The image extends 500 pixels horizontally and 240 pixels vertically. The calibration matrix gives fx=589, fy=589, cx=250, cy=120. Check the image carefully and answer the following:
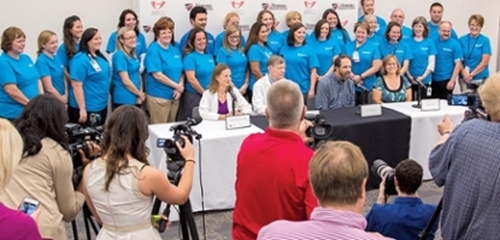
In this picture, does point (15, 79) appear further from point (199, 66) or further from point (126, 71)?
point (199, 66)

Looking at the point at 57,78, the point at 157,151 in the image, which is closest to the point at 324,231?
the point at 157,151

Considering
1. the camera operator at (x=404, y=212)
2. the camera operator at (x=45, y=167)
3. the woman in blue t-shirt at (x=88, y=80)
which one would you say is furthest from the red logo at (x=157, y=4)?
the camera operator at (x=404, y=212)

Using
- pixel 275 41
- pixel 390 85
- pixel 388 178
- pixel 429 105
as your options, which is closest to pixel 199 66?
pixel 275 41

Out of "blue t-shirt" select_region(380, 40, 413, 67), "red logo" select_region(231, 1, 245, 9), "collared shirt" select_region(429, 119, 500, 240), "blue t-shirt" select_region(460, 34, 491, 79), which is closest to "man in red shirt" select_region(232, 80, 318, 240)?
"collared shirt" select_region(429, 119, 500, 240)

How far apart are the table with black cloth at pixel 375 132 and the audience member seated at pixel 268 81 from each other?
341 millimetres

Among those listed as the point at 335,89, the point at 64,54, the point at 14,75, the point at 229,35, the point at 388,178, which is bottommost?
the point at 388,178

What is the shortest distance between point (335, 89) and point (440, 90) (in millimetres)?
2171

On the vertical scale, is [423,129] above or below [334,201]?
below

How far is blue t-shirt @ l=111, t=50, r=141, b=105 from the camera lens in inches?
201

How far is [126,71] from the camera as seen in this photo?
516cm

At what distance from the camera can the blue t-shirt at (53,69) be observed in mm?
4812

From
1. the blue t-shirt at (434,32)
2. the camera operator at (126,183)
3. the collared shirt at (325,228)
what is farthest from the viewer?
the blue t-shirt at (434,32)

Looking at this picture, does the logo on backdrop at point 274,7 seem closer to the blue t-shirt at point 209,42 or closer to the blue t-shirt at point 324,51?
the blue t-shirt at point 324,51

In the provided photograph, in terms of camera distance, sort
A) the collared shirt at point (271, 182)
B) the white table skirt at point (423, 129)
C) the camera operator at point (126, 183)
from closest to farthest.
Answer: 1. the collared shirt at point (271, 182)
2. the camera operator at point (126, 183)
3. the white table skirt at point (423, 129)
